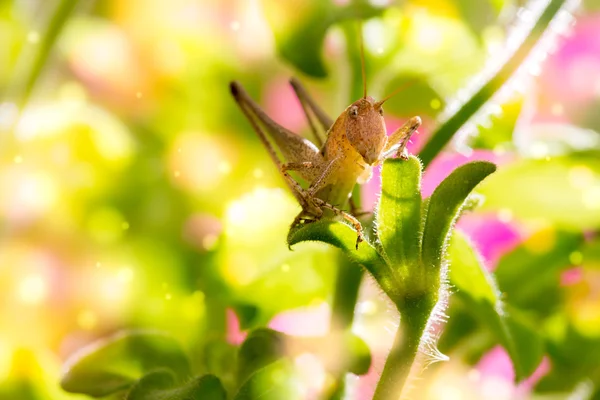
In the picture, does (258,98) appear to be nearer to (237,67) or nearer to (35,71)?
(237,67)

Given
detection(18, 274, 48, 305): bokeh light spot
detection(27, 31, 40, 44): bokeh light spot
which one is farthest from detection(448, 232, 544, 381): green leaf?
detection(27, 31, 40, 44): bokeh light spot

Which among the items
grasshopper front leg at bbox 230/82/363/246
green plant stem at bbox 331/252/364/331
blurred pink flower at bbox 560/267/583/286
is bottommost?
blurred pink flower at bbox 560/267/583/286

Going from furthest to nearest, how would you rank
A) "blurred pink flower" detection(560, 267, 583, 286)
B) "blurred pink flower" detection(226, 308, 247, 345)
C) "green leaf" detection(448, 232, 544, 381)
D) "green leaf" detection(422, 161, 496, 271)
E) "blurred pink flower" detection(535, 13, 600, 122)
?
"blurred pink flower" detection(535, 13, 600, 122) < "blurred pink flower" detection(560, 267, 583, 286) < "blurred pink flower" detection(226, 308, 247, 345) < "green leaf" detection(448, 232, 544, 381) < "green leaf" detection(422, 161, 496, 271)

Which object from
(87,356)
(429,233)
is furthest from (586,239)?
(87,356)

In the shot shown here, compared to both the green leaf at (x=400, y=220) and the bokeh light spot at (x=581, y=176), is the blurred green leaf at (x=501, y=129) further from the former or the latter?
the green leaf at (x=400, y=220)

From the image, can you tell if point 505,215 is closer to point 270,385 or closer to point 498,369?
point 498,369

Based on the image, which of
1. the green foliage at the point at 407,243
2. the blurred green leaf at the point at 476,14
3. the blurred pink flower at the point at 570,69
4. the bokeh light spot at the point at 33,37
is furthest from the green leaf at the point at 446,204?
the bokeh light spot at the point at 33,37

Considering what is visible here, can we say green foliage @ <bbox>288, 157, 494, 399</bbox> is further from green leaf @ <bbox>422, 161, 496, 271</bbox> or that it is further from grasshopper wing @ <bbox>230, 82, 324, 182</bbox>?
grasshopper wing @ <bbox>230, 82, 324, 182</bbox>
